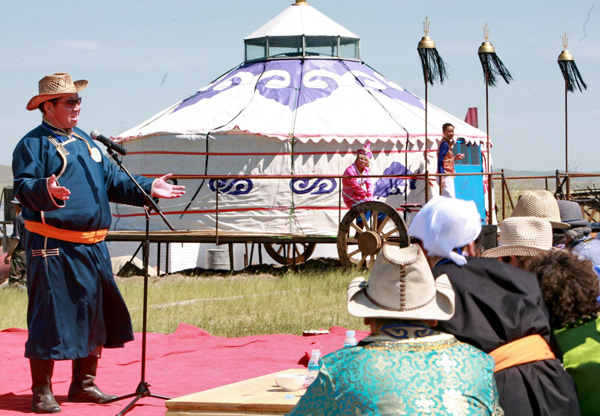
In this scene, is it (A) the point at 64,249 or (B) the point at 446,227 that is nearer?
(B) the point at 446,227

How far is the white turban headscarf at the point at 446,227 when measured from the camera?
10.1 ft

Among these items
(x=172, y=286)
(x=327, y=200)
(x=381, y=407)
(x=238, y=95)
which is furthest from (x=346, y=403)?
(x=238, y=95)

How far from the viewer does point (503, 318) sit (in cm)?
295

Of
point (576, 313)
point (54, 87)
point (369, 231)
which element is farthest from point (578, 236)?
point (369, 231)

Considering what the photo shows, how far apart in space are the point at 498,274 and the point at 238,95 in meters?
13.4

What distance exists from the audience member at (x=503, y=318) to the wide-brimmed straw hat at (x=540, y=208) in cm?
192

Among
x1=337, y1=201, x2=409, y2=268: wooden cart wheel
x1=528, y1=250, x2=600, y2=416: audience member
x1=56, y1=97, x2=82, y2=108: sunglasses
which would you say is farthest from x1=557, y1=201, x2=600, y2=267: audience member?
x1=337, y1=201, x2=409, y2=268: wooden cart wheel

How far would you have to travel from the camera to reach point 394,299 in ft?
8.50

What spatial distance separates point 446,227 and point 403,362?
69cm

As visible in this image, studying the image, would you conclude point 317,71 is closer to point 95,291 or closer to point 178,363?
point 178,363

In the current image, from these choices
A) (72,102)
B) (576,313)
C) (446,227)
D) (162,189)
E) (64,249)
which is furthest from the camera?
(162,189)

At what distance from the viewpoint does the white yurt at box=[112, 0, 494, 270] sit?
14445mm

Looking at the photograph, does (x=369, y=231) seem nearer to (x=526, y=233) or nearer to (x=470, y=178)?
(x=470, y=178)

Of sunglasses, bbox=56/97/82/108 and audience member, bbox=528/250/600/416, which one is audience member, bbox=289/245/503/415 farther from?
sunglasses, bbox=56/97/82/108
